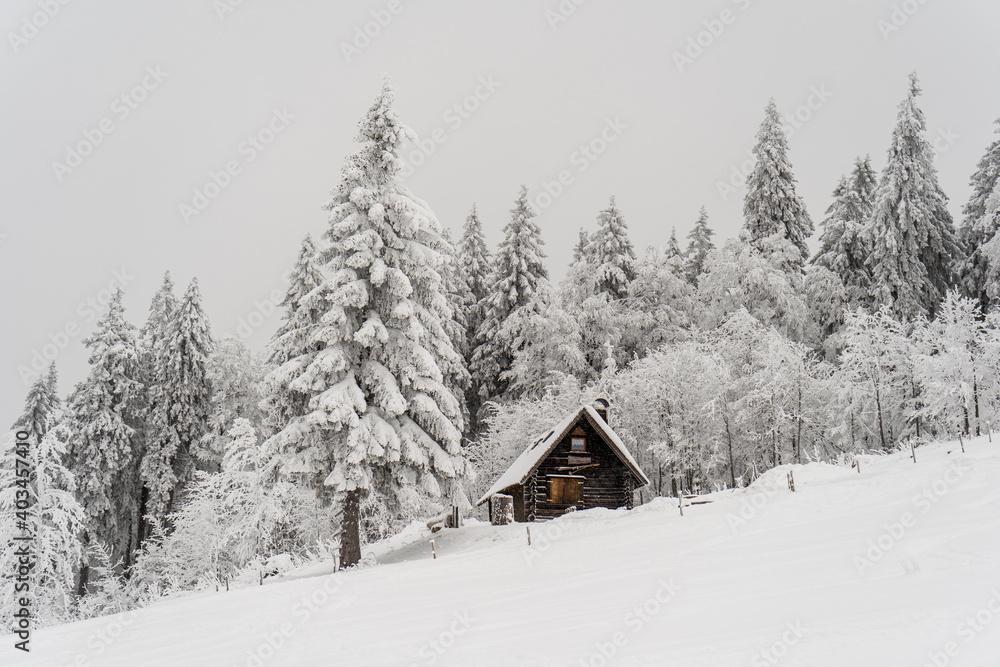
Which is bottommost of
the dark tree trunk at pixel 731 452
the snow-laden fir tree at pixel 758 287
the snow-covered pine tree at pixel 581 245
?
the dark tree trunk at pixel 731 452

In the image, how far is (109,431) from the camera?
37.7 metres

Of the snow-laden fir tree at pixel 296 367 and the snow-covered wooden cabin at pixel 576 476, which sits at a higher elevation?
the snow-laden fir tree at pixel 296 367

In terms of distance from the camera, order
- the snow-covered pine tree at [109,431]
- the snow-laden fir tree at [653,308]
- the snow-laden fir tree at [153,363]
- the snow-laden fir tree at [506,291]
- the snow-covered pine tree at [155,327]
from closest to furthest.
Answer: the snow-covered pine tree at [109,431]
the snow-laden fir tree at [153,363]
the snow-covered pine tree at [155,327]
the snow-laden fir tree at [653,308]
the snow-laden fir tree at [506,291]

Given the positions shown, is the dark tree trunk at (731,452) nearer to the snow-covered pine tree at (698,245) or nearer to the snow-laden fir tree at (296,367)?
the snow-covered pine tree at (698,245)

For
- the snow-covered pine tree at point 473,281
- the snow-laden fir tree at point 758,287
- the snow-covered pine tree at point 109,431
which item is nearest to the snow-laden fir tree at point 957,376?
the snow-laden fir tree at point 758,287

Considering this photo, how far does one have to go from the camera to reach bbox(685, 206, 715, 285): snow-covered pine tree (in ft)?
173

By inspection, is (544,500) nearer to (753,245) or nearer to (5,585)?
(5,585)

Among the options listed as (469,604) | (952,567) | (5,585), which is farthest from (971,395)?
(5,585)

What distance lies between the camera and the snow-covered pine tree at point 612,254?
4522 centimetres

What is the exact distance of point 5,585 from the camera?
22.8m

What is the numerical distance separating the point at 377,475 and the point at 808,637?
1547cm

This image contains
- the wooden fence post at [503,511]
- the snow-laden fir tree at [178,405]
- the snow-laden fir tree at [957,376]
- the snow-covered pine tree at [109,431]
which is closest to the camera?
the snow-laden fir tree at [957,376]

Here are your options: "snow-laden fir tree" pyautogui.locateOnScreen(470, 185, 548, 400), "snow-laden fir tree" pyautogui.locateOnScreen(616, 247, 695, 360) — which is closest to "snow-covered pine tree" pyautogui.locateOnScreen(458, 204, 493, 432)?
"snow-laden fir tree" pyautogui.locateOnScreen(470, 185, 548, 400)

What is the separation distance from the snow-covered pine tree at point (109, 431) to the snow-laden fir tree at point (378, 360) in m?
21.1
